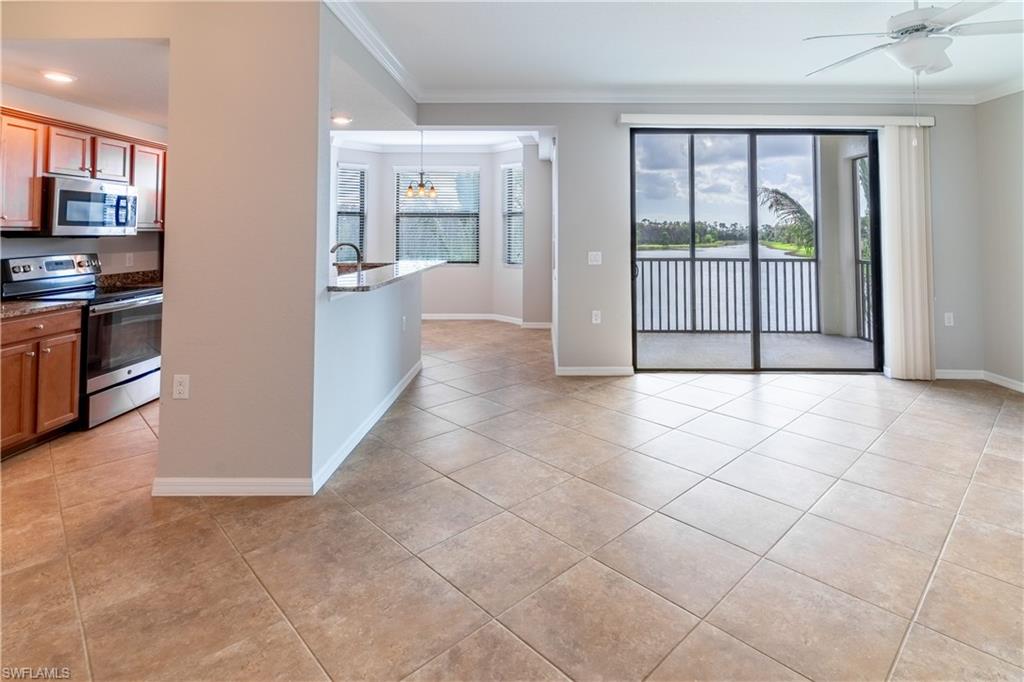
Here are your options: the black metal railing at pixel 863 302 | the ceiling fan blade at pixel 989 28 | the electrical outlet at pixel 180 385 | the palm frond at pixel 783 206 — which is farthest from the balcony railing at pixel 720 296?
the electrical outlet at pixel 180 385

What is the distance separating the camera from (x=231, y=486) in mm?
2486

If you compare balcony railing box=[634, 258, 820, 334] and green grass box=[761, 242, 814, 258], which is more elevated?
green grass box=[761, 242, 814, 258]

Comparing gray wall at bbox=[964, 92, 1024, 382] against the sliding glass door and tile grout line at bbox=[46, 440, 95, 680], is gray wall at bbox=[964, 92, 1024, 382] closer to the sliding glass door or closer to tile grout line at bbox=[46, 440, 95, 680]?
the sliding glass door

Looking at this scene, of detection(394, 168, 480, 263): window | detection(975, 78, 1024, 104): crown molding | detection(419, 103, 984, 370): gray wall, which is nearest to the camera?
detection(975, 78, 1024, 104): crown molding

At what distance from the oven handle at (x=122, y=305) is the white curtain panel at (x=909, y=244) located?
5.99 meters

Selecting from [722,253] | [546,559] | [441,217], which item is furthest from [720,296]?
[546,559]

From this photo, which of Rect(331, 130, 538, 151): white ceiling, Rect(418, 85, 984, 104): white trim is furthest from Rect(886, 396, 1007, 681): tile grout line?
Rect(331, 130, 538, 151): white ceiling

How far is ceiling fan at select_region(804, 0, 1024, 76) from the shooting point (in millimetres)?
2309

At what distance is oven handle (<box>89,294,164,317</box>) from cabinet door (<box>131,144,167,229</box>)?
960 mm

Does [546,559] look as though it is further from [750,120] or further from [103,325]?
[750,120]

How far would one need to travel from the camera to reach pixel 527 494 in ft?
8.11

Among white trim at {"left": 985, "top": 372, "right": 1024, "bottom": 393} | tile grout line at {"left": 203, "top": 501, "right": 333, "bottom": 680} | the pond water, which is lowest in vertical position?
tile grout line at {"left": 203, "top": 501, "right": 333, "bottom": 680}

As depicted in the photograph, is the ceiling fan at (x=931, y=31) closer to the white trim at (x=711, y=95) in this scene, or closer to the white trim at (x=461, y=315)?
the white trim at (x=711, y=95)

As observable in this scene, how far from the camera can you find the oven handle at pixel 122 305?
3319mm
